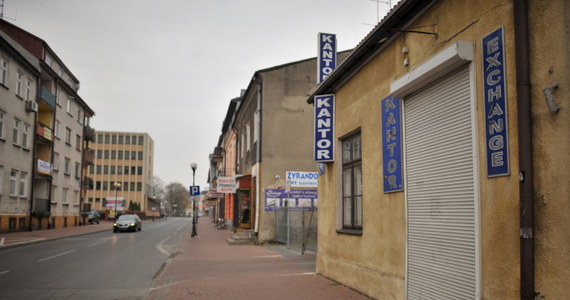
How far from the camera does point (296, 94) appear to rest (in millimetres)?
23266

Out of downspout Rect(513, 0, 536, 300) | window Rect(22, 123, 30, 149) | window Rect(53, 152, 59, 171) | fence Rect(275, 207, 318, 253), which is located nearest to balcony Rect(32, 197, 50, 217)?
window Rect(22, 123, 30, 149)

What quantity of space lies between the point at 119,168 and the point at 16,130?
2711 inches

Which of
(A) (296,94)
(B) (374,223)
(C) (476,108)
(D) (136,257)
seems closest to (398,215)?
(B) (374,223)

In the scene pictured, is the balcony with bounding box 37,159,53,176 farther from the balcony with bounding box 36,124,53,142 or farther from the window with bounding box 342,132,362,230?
the window with bounding box 342,132,362,230

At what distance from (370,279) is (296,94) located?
15766 millimetres

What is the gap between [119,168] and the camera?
3826 inches

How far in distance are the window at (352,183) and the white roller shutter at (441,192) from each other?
2.35 meters

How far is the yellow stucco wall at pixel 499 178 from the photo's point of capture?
4148 mm

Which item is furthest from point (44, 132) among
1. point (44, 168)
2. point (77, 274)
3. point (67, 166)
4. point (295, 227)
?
point (77, 274)

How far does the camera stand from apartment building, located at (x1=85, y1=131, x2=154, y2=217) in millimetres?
96500

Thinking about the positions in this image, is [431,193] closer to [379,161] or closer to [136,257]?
[379,161]

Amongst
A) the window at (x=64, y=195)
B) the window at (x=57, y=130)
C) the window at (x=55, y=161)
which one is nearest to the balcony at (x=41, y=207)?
the window at (x=55, y=161)

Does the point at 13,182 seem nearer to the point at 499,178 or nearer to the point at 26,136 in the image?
the point at 26,136

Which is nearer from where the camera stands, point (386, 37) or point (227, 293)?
point (386, 37)
